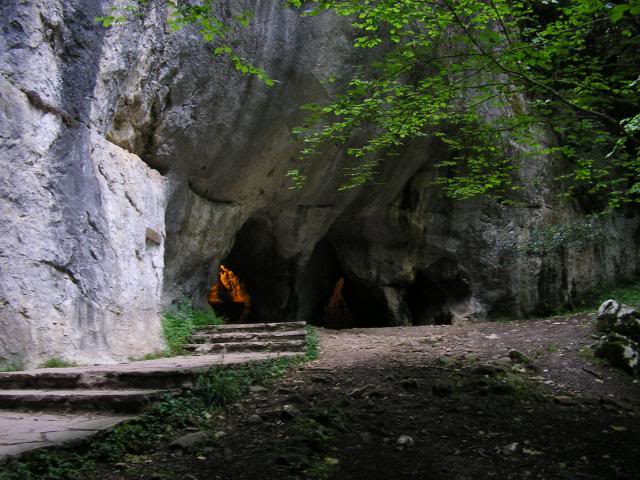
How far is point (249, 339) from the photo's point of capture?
8.12 m

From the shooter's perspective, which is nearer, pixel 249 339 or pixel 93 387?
pixel 93 387

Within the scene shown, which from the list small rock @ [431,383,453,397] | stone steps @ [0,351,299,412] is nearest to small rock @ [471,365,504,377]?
small rock @ [431,383,453,397]

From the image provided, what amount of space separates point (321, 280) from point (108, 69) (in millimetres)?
10932

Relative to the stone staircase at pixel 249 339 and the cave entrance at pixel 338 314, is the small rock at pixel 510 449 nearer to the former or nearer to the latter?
the stone staircase at pixel 249 339

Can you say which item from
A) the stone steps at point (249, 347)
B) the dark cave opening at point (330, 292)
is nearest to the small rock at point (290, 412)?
the stone steps at point (249, 347)

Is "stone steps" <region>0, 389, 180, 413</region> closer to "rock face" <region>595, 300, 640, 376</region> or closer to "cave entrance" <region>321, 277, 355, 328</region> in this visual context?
"rock face" <region>595, 300, 640, 376</region>

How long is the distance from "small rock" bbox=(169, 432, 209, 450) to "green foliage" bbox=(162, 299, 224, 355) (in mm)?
3753

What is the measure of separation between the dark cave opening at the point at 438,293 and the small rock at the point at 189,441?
1181 cm

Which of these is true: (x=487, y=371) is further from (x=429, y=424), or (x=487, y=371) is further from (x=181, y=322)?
(x=181, y=322)

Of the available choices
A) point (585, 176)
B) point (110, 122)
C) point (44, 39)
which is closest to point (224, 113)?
point (110, 122)

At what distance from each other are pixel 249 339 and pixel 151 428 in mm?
4361

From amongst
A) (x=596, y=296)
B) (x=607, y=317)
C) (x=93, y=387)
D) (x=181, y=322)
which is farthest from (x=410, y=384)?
(x=596, y=296)

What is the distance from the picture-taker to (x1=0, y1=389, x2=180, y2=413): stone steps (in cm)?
407

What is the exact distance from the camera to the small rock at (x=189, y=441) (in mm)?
3533
